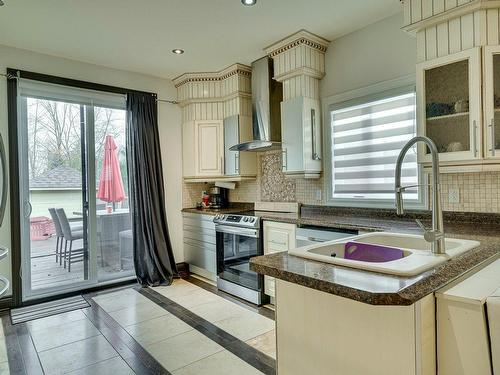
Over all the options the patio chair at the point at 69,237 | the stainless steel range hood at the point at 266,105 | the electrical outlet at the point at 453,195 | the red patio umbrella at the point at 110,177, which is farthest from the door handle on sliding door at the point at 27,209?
the electrical outlet at the point at 453,195

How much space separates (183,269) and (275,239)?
6.02 ft

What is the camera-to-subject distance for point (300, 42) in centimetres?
316

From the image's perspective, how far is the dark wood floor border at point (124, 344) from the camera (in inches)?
85.8

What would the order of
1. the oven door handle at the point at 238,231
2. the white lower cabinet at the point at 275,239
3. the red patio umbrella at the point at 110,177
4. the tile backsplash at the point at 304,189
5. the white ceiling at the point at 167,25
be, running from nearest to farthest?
the tile backsplash at the point at 304,189
the white ceiling at the point at 167,25
the white lower cabinet at the point at 275,239
the oven door handle at the point at 238,231
the red patio umbrella at the point at 110,177

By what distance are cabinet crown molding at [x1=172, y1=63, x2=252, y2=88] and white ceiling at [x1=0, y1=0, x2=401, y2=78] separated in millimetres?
263

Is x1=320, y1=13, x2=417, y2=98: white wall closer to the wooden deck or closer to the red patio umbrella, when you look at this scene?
the red patio umbrella

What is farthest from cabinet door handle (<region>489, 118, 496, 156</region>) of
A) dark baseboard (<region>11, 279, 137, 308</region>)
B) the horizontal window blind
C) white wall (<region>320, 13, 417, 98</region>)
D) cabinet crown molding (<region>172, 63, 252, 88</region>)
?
dark baseboard (<region>11, 279, 137, 308</region>)

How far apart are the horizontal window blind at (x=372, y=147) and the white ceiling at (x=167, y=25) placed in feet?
2.64

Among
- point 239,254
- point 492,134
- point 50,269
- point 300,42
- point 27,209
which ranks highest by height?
point 300,42

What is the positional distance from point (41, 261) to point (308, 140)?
3.21 metres

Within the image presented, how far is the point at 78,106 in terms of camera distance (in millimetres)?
3727

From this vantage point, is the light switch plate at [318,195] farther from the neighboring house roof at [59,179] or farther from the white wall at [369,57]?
the neighboring house roof at [59,179]

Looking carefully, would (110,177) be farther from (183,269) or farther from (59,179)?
(183,269)

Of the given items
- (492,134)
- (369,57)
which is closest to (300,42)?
(369,57)
